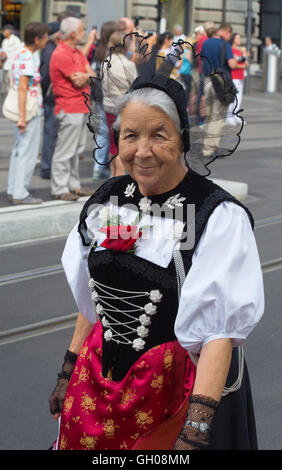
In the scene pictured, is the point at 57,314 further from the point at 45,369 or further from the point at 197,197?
the point at 197,197

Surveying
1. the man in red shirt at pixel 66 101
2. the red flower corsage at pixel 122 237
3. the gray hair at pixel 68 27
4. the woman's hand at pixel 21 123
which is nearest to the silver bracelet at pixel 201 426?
the red flower corsage at pixel 122 237

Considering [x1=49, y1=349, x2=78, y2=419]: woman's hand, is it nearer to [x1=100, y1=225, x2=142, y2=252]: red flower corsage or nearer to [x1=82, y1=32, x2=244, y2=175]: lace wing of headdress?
[x1=100, y1=225, x2=142, y2=252]: red flower corsage

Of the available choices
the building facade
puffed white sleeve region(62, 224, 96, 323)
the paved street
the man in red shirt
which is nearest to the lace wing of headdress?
puffed white sleeve region(62, 224, 96, 323)

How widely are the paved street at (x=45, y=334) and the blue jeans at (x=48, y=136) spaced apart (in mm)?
507

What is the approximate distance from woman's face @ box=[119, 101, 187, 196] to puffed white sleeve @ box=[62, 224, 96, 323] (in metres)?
0.32

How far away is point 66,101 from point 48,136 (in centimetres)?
144

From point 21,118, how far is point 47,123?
194cm

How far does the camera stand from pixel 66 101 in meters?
8.65

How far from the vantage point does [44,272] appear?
6.53 m

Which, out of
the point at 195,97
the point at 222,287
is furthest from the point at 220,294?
the point at 195,97

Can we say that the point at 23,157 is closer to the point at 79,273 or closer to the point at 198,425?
the point at 79,273

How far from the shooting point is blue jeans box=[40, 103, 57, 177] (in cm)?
998

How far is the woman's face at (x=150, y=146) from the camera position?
7.51 feet

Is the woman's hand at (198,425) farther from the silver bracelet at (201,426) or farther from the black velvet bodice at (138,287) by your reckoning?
the black velvet bodice at (138,287)
